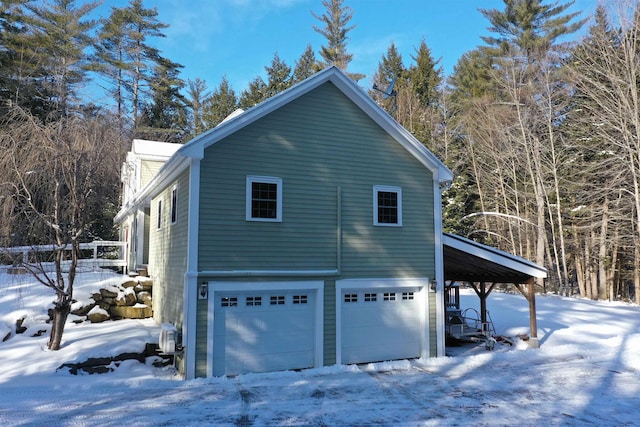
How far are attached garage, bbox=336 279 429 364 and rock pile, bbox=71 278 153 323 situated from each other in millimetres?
6875

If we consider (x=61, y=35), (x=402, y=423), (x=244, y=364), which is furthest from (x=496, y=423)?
(x=61, y=35)

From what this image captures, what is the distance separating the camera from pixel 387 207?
11.4 meters

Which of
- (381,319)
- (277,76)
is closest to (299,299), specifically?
(381,319)

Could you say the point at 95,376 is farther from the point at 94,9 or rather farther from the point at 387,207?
the point at 94,9

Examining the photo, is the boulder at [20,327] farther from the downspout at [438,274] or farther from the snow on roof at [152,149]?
the downspout at [438,274]

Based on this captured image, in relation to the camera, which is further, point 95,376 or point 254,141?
point 254,141

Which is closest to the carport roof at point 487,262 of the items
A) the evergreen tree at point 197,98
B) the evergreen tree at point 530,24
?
the evergreen tree at point 530,24

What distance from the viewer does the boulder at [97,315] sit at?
12562 millimetres

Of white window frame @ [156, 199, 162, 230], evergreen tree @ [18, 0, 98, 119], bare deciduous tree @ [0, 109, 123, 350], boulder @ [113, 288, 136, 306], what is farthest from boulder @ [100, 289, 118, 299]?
evergreen tree @ [18, 0, 98, 119]

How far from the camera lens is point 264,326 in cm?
980

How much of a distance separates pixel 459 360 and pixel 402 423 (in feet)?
16.3

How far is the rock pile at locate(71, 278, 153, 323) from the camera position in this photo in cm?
1269

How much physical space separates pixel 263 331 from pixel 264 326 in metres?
0.11

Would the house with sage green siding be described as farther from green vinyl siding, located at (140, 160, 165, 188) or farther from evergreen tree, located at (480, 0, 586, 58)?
evergreen tree, located at (480, 0, 586, 58)
